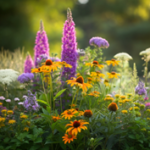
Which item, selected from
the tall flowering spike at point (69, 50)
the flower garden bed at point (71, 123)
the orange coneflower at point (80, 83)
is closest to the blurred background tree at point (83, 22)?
the tall flowering spike at point (69, 50)

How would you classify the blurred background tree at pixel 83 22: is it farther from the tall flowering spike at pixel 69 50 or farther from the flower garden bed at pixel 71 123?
the flower garden bed at pixel 71 123

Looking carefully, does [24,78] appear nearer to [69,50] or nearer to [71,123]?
[69,50]

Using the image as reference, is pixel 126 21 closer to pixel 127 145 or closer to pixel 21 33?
pixel 21 33

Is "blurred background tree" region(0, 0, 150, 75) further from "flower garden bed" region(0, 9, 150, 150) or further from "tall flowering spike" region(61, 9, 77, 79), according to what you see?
"flower garden bed" region(0, 9, 150, 150)

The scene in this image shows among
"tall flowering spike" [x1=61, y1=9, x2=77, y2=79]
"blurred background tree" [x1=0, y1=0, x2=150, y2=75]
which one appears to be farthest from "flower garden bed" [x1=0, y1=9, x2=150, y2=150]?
"blurred background tree" [x1=0, y1=0, x2=150, y2=75]

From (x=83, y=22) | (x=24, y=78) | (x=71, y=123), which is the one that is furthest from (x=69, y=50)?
(x=83, y=22)

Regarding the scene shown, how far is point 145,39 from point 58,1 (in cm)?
741

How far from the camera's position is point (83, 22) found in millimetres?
16000

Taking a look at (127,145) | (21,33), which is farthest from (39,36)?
(21,33)

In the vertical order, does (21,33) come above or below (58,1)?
below

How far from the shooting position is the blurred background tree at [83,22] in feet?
36.8

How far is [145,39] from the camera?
15.1 metres

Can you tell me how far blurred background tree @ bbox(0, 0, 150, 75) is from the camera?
11227 millimetres

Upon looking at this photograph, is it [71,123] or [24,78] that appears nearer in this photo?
[71,123]
